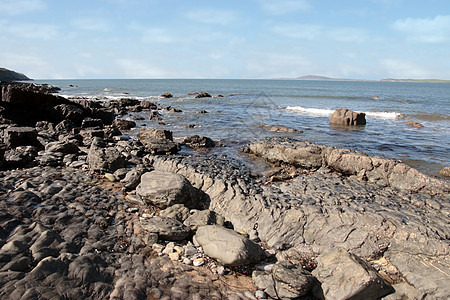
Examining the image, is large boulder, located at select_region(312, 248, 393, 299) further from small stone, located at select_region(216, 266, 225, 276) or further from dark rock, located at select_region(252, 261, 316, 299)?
small stone, located at select_region(216, 266, 225, 276)

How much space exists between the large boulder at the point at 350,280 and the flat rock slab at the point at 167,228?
8.76ft

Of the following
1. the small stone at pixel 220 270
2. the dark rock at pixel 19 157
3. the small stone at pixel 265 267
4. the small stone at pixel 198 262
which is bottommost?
the small stone at pixel 265 267

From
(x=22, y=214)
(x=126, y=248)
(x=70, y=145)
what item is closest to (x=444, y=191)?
(x=126, y=248)

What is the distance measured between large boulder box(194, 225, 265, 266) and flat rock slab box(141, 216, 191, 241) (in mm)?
348

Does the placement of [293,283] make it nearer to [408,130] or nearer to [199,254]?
[199,254]

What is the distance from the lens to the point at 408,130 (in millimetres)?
20484

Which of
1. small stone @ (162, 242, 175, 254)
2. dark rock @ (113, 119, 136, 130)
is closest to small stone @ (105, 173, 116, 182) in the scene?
small stone @ (162, 242, 175, 254)

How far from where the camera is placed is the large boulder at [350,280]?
14.3ft

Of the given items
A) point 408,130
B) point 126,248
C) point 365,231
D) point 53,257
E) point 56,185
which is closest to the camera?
point 53,257

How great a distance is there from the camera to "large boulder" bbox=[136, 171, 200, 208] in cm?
704

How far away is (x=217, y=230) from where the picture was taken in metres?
5.67

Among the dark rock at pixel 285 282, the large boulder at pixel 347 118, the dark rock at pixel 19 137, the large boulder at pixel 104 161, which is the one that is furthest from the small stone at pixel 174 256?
the large boulder at pixel 347 118

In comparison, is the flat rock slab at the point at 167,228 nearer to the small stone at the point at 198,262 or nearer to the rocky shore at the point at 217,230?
the rocky shore at the point at 217,230

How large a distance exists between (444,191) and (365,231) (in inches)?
138
